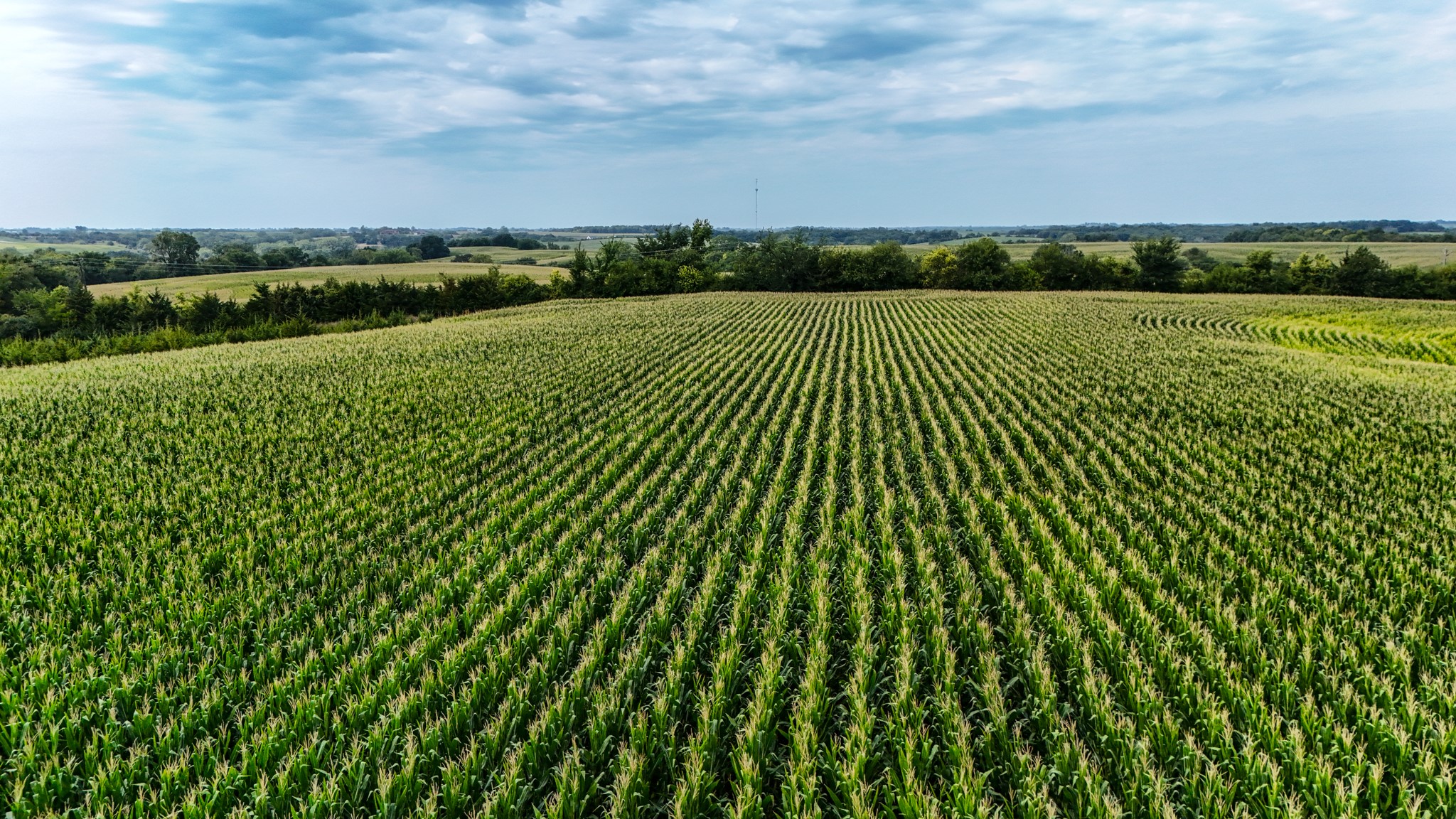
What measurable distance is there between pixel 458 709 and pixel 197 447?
1276 centimetres

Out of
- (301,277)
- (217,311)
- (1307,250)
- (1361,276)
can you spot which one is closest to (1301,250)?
(1307,250)

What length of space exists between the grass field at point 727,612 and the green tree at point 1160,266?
214 feet

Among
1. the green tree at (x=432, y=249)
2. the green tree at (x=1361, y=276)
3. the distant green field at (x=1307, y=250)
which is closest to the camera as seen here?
the green tree at (x=1361, y=276)

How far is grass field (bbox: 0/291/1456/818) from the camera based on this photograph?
14.8 feet

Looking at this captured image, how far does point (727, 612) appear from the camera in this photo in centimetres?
714

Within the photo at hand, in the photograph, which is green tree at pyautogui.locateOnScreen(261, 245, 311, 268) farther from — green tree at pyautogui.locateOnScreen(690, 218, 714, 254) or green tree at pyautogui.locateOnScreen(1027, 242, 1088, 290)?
green tree at pyautogui.locateOnScreen(1027, 242, 1088, 290)

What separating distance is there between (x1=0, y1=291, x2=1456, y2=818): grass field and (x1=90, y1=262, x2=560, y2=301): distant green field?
201 ft

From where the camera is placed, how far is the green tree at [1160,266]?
73.0 m

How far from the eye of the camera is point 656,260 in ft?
273

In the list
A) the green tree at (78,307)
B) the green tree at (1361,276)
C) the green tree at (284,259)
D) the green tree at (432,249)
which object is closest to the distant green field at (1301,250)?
the green tree at (1361,276)

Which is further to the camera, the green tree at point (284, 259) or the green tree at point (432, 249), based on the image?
the green tree at point (432, 249)

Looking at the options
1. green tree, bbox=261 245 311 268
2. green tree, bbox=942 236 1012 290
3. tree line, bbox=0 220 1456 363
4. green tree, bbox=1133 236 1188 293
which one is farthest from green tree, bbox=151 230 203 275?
green tree, bbox=1133 236 1188 293

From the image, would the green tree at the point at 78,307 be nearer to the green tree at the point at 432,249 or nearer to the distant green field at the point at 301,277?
the distant green field at the point at 301,277

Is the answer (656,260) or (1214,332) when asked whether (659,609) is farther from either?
(656,260)
